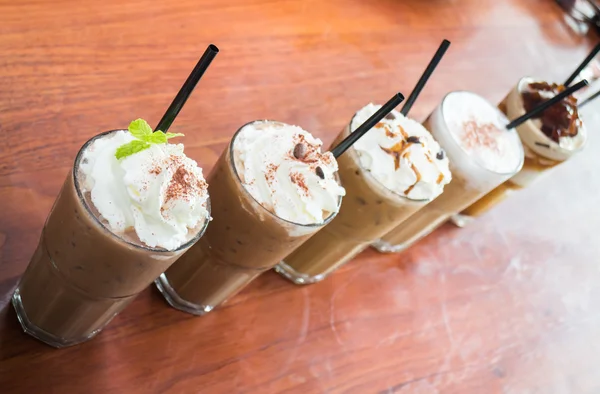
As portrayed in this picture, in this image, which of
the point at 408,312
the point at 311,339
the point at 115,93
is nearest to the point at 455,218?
the point at 408,312

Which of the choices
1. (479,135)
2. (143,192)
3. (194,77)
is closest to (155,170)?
(143,192)

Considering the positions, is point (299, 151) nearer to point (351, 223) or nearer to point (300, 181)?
point (300, 181)

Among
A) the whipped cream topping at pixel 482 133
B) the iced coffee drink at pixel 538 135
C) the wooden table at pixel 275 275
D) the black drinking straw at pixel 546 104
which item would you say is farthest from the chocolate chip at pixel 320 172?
the iced coffee drink at pixel 538 135

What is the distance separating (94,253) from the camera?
3.32 feet

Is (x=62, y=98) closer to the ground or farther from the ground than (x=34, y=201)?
farther from the ground

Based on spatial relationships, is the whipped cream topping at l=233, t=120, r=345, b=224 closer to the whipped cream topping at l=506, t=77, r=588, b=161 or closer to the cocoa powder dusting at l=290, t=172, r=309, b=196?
the cocoa powder dusting at l=290, t=172, r=309, b=196

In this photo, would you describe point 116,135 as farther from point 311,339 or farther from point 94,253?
point 311,339

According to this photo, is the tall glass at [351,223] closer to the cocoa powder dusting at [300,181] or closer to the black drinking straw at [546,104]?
the cocoa powder dusting at [300,181]

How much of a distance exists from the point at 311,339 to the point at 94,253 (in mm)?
691

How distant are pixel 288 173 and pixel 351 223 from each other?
0.34 meters

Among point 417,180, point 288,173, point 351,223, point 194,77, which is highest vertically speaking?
point 194,77

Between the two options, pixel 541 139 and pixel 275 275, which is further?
pixel 541 139

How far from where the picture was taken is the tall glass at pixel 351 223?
1390mm

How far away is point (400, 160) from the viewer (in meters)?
1.41
